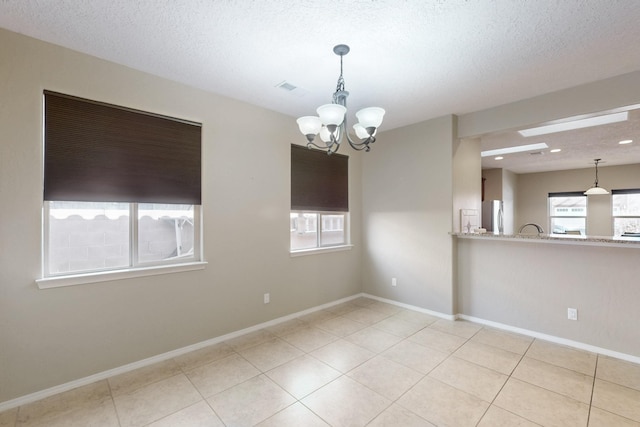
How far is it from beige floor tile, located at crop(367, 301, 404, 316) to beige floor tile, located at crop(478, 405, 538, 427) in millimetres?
1962

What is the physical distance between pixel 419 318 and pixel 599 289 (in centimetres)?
187

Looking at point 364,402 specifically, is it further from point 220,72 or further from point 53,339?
point 220,72

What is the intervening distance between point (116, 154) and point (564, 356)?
15.1ft

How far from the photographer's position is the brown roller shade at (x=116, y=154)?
2.23 m

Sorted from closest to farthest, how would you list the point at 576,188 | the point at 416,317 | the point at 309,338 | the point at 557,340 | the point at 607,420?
the point at 607,420 → the point at 557,340 → the point at 309,338 → the point at 416,317 → the point at 576,188

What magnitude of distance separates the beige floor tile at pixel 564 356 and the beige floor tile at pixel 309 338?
2036 mm

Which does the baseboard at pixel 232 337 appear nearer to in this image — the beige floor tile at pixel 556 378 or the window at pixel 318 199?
the beige floor tile at pixel 556 378

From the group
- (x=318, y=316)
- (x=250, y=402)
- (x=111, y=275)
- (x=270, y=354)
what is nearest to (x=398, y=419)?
(x=250, y=402)

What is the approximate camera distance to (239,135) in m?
3.27

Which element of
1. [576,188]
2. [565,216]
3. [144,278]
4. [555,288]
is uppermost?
[576,188]

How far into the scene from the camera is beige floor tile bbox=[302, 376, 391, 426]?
194 cm

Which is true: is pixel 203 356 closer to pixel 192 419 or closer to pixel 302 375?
pixel 192 419

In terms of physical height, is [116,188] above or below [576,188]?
below

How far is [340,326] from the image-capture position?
11.5 ft
